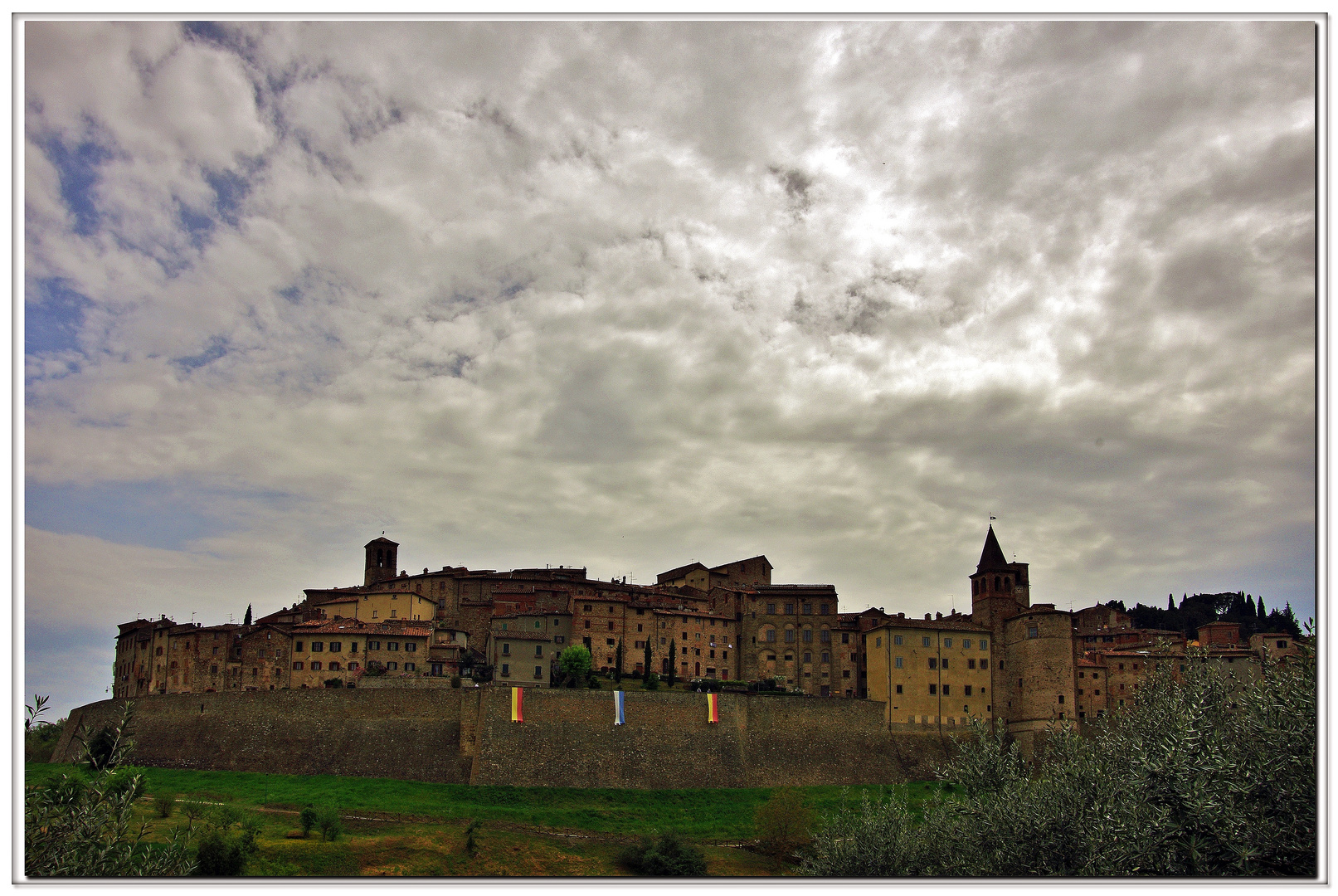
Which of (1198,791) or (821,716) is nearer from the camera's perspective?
(1198,791)

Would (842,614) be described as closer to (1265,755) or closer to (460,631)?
(460,631)

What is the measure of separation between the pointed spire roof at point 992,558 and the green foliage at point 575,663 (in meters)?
32.4

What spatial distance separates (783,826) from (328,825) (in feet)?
65.9

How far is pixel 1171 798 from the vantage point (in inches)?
730

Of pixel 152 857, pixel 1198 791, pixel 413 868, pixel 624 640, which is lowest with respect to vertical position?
pixel 413 868

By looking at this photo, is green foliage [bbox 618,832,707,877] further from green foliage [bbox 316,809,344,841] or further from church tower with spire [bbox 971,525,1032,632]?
church tower with spire [bbox 971,525,1032,632]

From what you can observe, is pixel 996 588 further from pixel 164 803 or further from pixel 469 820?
pixel 164 803

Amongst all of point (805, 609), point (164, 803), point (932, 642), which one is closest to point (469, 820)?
point (164, 803)

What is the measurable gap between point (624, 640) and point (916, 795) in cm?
2523

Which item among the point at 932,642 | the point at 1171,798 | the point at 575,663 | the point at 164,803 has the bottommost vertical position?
the point at 164,803

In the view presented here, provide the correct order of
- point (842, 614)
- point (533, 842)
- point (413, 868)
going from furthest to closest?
1. point (842, 614)
2. point (533, 842)
3. point (413, 868)

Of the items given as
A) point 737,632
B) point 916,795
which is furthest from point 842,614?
point 916,795

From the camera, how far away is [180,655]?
2781 inches

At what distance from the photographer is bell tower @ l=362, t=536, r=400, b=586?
92.2 m
